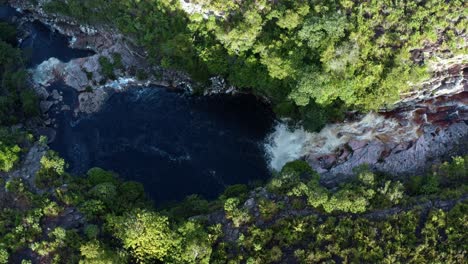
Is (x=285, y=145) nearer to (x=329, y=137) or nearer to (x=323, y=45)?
(x=329, y=137)

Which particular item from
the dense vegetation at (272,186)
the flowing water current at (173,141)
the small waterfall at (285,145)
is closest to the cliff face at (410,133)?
the small waterfall at (285,145)

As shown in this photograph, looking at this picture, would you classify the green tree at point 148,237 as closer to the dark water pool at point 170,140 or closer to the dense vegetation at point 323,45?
the dark water pool at point 170,140

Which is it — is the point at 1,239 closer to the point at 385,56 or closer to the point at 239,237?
the point at 239,237

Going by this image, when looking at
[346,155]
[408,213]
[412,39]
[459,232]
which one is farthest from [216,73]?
[459,232]

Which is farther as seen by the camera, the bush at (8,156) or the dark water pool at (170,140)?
the dark water pool at (170,140)

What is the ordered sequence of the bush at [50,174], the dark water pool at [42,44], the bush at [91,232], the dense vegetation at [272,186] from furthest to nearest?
the dark water pool at [42,44] < the bush at [50,174] < the bush at [91,232] < the dense vegetation at [272,186]

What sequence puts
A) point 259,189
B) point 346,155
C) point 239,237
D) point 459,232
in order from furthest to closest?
point 346,155 → point 259,189 → point 239,237 → point 459,232

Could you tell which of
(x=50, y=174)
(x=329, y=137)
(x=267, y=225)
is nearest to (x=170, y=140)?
(x=50, y=174)
